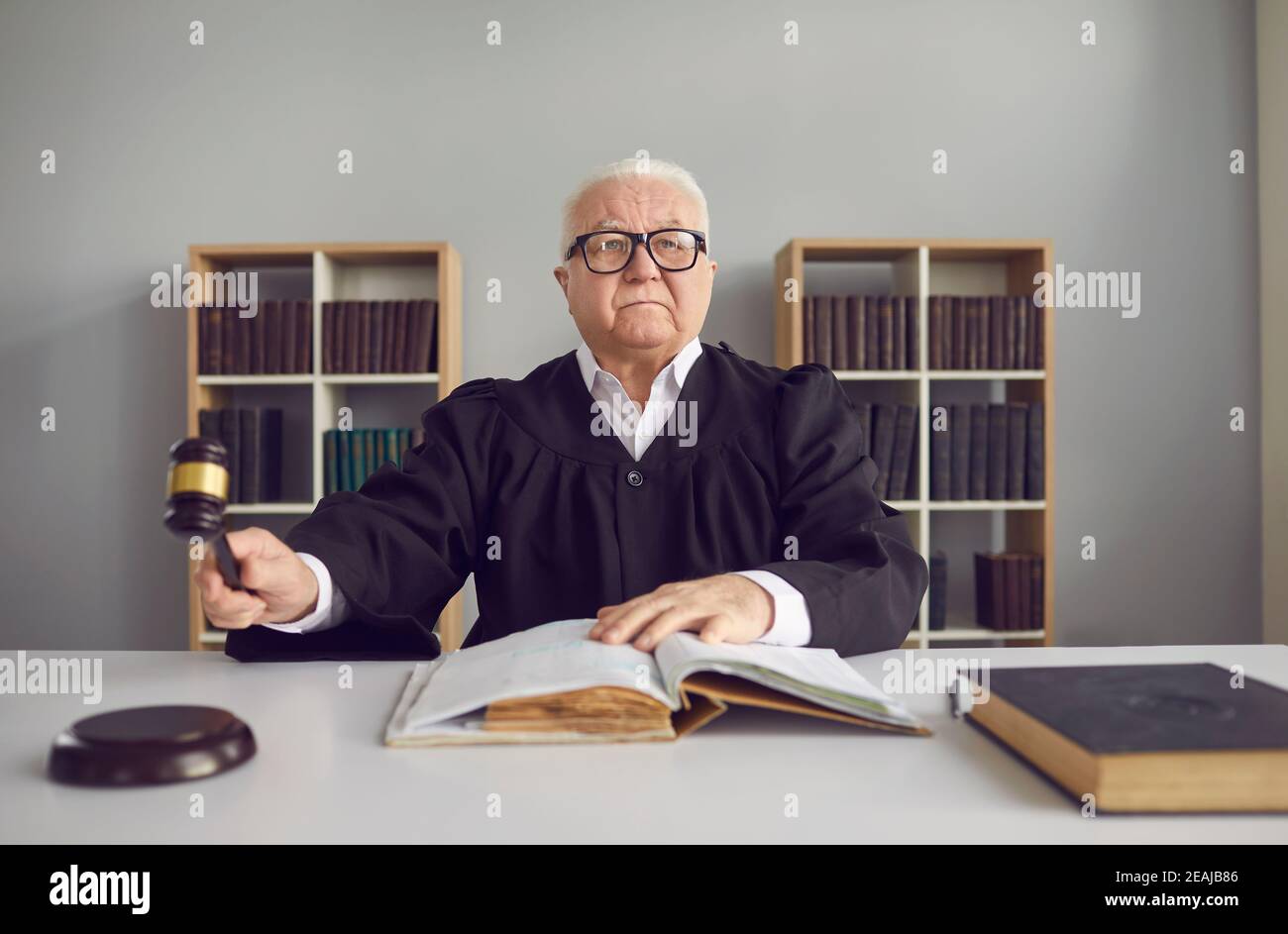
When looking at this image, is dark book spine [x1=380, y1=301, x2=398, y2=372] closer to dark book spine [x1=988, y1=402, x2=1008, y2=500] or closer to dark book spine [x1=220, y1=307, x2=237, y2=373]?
dark book spine [x1=220, y1=307, x2=237, y2=373]

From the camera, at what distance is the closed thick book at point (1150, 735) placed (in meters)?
0.75

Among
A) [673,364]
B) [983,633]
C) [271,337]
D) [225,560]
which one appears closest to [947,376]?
[983,633]

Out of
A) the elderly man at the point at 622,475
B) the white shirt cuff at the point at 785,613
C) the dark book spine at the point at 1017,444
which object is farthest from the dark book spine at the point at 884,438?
the white shirt cuff at the point at 785,613

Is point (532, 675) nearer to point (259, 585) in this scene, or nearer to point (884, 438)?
point (259, 585)

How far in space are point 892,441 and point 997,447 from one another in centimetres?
38

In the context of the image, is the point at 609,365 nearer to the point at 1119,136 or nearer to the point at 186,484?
the point at 186,484

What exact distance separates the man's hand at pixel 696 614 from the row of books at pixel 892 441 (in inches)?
97.9

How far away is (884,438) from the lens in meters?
3.66

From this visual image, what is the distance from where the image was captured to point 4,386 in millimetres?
4035

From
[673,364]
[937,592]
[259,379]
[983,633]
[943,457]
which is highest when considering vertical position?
[259,379]

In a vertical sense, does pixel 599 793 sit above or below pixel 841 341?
below

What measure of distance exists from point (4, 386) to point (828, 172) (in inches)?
132

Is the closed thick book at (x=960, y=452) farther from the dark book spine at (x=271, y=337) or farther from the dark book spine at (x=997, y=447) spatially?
the dark book spine at (x=271, y=337)

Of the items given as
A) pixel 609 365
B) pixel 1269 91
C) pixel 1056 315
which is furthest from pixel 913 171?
pixel 609 365
